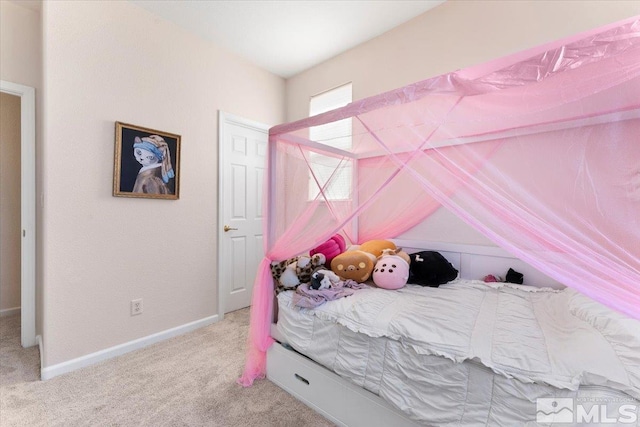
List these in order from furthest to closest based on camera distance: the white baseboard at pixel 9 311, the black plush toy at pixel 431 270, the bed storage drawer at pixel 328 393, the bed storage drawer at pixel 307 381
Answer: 1. the white baseboard at pixel 9 311
2. the black plush toy at pixel 431 270
3. the bed storage drawer at pixel 307 381
4. the bed storage drawer at pixel 328 393

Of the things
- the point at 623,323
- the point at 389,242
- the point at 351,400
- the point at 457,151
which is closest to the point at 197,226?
the point at 389,242

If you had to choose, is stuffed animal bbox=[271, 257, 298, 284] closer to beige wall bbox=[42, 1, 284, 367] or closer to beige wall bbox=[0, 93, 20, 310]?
beige wall bbox=[42, 1, 284, 367]

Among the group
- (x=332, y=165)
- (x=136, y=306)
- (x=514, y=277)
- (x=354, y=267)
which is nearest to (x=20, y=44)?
(x=136, y=306)

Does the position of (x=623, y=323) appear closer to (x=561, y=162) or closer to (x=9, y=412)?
(x=561, y=162)

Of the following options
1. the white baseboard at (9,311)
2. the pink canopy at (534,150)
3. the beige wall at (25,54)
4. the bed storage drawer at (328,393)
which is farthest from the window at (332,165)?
the white baseboard at (9,311)

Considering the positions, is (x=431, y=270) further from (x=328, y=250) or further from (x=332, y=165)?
(x=332, y=165)

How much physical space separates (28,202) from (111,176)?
680 mm

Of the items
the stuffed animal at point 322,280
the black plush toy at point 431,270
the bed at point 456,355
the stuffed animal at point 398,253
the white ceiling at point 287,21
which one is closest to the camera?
the bed at point 456,355

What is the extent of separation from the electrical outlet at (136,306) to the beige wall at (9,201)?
1.78 metres

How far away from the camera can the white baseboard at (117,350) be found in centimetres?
188

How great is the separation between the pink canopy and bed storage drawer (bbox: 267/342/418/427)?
199 millimetres

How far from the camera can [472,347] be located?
110 centimetres

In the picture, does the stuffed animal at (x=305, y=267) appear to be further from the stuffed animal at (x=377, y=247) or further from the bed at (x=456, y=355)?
the stuffed animal at (x=377, y=247)

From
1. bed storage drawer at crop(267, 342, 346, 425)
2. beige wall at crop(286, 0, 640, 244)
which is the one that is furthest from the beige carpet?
beige wall at crop(286, 0, 640, 244)
